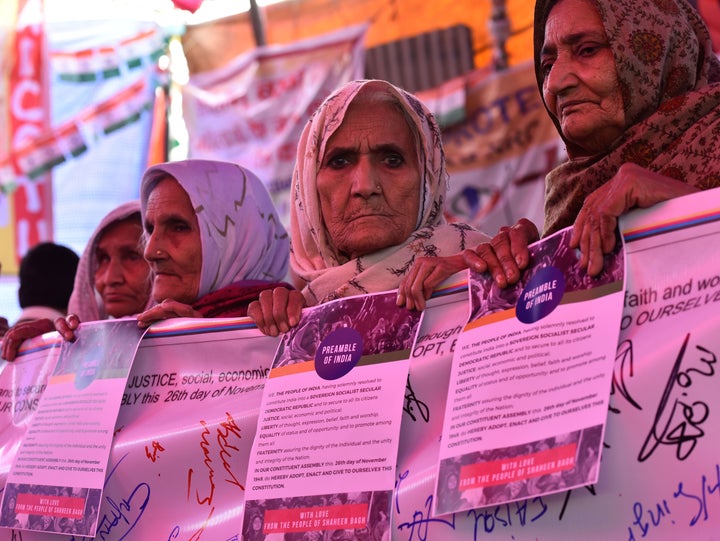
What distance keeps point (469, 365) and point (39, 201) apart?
4.32m

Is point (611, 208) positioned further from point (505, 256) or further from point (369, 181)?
point (369, 181)

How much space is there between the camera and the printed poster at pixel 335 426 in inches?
56.2

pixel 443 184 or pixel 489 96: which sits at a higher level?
pixel 489 96

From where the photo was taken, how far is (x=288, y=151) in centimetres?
491

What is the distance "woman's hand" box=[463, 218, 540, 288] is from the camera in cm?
142

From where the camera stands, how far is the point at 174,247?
2.59m

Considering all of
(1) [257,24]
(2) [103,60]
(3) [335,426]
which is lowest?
(3) [335,426]

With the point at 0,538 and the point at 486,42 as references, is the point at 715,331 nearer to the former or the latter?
the point at 0,538

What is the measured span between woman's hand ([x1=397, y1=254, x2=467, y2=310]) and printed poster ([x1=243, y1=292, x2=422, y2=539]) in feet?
0.07

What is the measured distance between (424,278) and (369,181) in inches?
20.7

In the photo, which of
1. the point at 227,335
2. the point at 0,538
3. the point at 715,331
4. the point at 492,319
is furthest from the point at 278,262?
the point at 715,331
